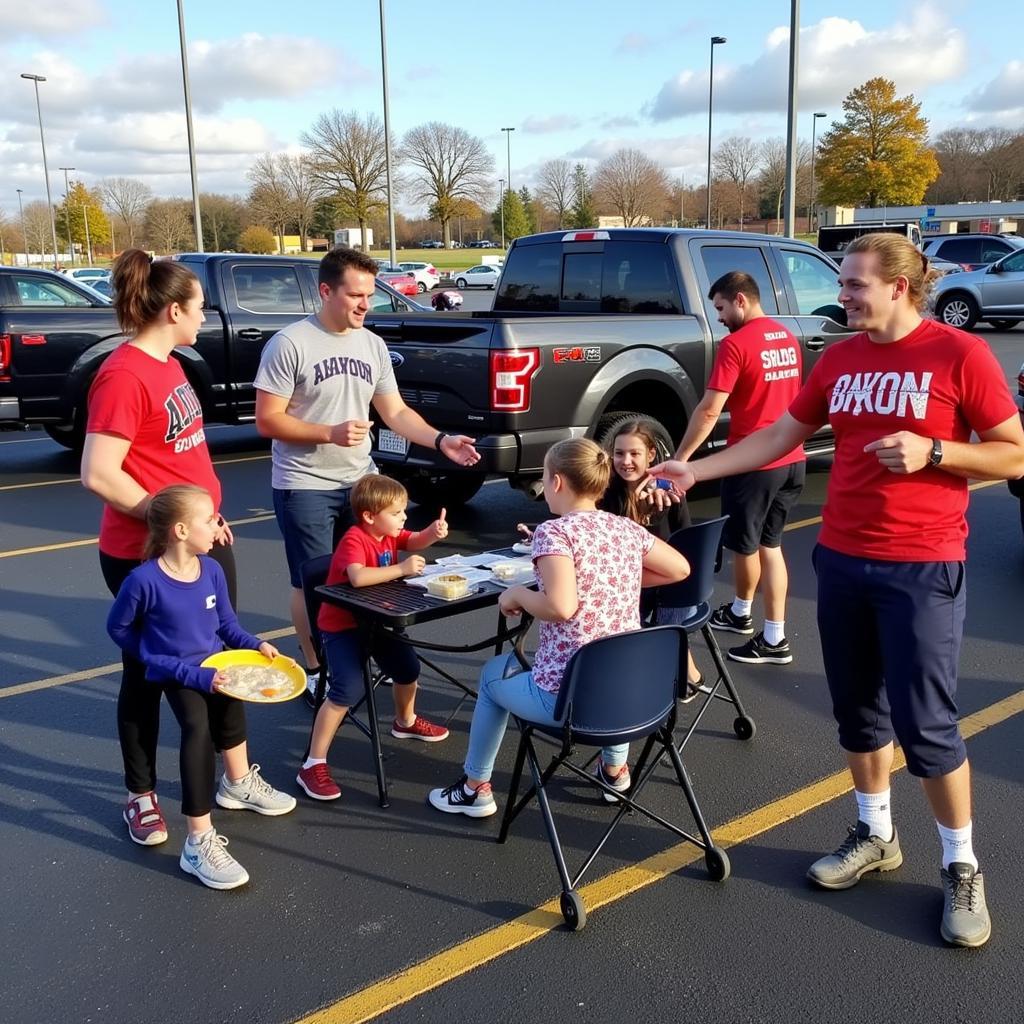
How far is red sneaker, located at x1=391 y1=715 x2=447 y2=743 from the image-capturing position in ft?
14.2

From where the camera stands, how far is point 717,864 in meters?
3.25

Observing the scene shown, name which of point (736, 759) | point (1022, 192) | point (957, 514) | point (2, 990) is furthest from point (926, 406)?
point (1022, 192)

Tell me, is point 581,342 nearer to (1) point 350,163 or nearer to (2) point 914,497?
(2) point 914,497

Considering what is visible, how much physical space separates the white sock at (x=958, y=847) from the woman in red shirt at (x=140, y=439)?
2490 mm

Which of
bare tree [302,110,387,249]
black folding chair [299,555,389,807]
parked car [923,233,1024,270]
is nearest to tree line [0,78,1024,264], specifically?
bare tree [302,110,387,249]

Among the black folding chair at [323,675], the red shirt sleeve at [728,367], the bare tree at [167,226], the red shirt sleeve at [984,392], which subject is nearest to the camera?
the red shirt sleeve at [984,392]

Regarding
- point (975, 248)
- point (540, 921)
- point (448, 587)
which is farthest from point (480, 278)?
point (540, 921)

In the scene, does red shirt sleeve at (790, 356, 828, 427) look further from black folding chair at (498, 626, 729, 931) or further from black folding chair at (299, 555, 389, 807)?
black folding chair at (299, 555, 389, 807)

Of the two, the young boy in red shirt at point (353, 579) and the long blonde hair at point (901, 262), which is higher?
the long blonde hair at point (901, 262)

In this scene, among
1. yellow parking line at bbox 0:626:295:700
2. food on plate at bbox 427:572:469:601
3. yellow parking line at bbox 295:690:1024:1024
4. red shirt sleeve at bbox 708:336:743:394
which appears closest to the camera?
yellow parking line at bbox 295:690:1024:1024

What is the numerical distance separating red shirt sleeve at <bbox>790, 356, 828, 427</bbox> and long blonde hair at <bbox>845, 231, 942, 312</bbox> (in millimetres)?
350

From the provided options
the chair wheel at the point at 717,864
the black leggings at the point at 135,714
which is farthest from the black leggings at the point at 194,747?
the chair wheel at the point at 717,864

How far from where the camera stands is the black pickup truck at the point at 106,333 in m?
9.55

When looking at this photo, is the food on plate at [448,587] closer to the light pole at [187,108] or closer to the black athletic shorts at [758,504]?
the black athletic shorts at [758,504]
